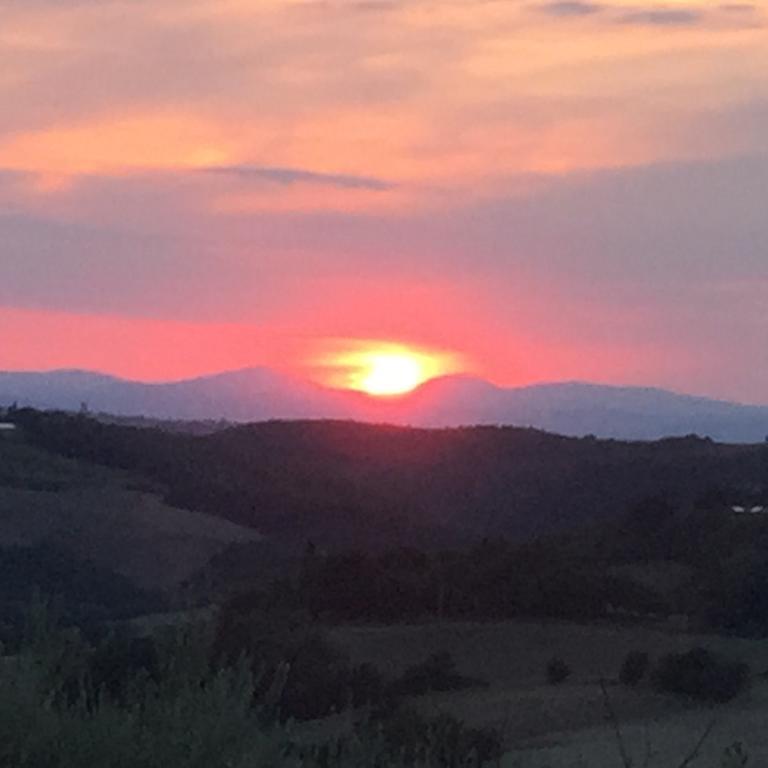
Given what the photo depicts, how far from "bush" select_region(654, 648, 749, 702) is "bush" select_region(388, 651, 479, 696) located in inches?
93.3

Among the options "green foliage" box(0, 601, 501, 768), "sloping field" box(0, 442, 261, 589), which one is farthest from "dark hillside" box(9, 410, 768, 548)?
"green foliage" box(0, 601, 501, 768)

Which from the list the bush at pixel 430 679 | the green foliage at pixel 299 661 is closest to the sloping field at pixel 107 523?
the bush at pixel 430 679

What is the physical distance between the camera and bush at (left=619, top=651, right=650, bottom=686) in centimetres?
2262

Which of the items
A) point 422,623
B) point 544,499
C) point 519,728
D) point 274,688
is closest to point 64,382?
point 544,499

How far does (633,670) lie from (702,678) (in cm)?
109

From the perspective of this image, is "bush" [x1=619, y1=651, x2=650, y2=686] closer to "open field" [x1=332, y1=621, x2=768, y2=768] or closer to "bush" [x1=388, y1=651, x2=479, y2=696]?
"open field" [x1=332, y1=621, x2=768, y2=768]

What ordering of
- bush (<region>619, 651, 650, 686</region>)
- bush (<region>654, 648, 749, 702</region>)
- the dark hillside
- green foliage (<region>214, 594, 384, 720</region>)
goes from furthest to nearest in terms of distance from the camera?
the dark hillside, bush (<region>619, 651, 650, 686</region>), bush (<region>654, 648, 749, 702</region>), green foliage (<region>214, 594, 384, 720</region>)

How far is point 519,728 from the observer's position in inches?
791

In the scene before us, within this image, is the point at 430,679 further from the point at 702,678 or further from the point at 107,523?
the point at 107,523

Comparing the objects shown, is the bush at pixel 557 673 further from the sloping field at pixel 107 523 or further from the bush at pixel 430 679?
the sloping field at pixel 107 523

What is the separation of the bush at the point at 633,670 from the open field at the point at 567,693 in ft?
0.52

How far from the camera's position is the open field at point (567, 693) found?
18.7 meters

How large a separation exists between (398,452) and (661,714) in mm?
43269

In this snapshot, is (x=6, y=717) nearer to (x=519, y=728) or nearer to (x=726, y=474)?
(x=519, y=728)
